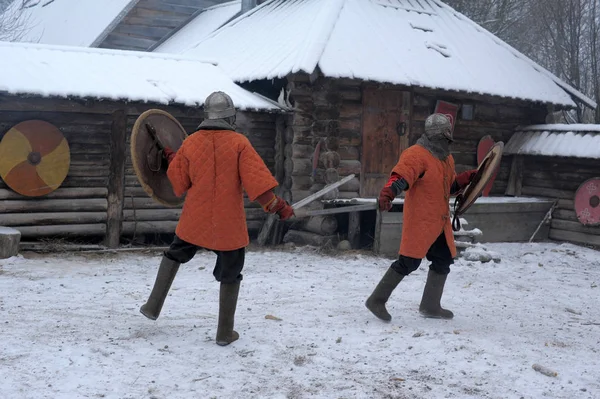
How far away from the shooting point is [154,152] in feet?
16.9

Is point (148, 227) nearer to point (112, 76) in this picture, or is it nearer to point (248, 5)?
point (112, 76)

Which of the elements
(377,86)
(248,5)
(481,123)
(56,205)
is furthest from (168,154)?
(248,5)

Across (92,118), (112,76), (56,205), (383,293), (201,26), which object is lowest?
(383,293)

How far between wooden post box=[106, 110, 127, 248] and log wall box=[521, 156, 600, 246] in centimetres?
694

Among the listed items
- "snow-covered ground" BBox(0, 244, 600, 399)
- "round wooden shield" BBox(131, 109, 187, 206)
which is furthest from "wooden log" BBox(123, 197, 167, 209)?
"round wooden shield" BBox(131, 109, 187, 206)

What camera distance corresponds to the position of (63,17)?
68.4ft

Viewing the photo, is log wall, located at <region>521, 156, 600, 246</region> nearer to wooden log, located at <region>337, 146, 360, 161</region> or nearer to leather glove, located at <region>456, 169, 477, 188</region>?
wooden log, located at <region>337, 146, 360, 161</region>

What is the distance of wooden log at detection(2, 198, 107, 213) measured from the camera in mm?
8727

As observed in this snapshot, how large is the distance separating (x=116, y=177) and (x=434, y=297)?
500 centimetres

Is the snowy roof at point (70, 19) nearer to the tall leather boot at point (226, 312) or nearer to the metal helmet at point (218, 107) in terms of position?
the metal helmet at point (218, 107)

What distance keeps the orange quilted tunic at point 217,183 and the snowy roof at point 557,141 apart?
7.63m

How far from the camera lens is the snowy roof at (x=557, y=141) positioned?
1111 centimetres

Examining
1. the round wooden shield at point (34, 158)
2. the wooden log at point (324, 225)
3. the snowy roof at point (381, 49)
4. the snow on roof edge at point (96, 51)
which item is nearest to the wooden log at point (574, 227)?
the snowy roof at point (381, 49)

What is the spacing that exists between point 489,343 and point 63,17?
61.2 feet
